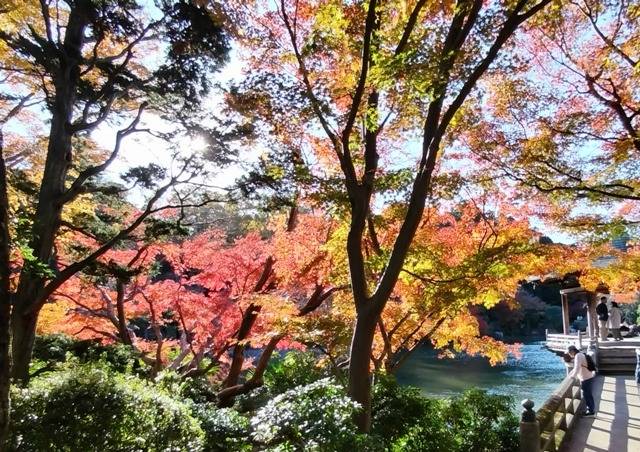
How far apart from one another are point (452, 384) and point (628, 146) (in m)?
16.6

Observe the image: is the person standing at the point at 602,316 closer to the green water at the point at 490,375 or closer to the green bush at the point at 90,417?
the green water at the point at 490,375

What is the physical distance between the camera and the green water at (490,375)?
18.9 metres

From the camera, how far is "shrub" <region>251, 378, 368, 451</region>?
11.3 ft

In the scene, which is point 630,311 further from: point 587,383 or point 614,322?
point 587,383

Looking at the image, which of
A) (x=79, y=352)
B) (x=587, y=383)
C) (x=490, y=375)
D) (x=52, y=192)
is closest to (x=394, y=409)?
(x=587, y=383)

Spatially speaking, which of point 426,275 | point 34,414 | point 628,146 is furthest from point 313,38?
point 628,146

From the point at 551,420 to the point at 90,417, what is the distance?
562 cm

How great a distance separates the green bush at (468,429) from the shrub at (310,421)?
8.98ft

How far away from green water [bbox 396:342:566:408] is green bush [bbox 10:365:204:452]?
1406cm

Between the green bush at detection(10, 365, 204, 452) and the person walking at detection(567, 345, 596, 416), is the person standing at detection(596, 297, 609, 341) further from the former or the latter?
the green bush at detection(10, 365, 204, 452)

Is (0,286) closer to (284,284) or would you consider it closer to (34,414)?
(34,414)

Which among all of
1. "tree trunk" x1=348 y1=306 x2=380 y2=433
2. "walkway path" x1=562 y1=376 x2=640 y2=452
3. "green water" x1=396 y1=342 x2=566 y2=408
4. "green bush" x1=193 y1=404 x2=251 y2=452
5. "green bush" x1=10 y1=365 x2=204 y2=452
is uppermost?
"tree trunk" x1=348 y1=306 x2=380 y2=433

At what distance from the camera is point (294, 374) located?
445 inches

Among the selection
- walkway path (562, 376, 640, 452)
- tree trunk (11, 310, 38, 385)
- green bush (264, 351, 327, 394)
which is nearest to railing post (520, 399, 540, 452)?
walkway path (562, 376, 640, 452)
